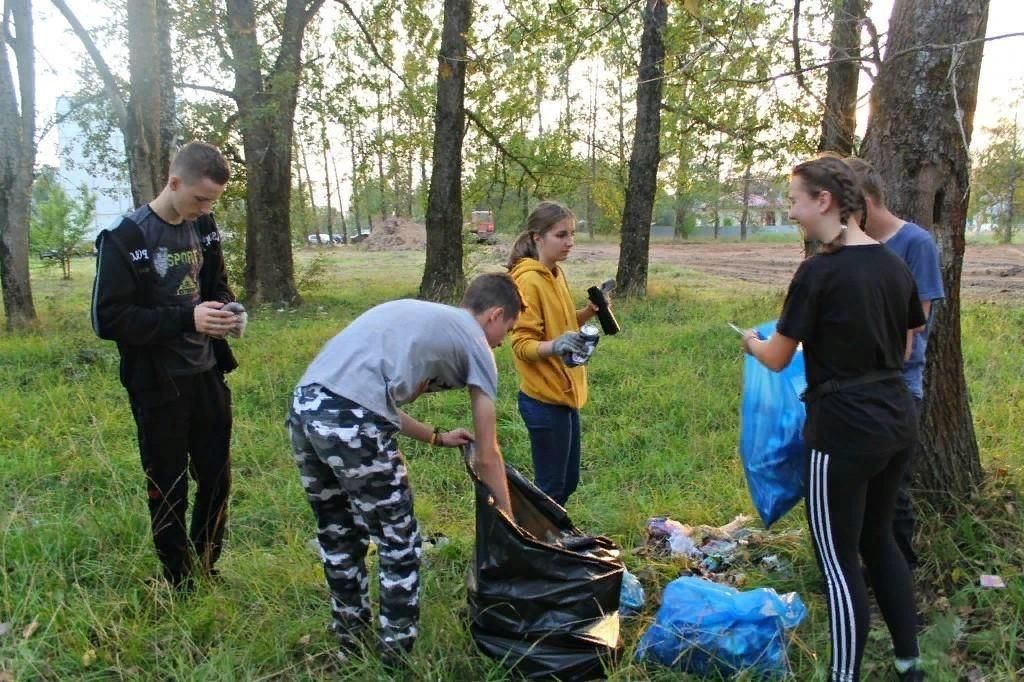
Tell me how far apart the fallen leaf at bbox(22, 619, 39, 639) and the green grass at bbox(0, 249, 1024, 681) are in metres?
0.02

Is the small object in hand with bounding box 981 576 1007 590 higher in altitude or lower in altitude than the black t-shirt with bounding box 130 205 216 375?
lower

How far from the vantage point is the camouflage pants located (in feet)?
7.34

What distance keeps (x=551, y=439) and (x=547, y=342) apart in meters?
0.44

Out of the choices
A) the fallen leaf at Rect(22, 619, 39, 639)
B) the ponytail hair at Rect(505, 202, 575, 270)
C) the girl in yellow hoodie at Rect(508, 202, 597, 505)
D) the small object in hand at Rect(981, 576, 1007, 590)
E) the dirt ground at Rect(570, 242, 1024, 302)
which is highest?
the ponytail hair at Rect(505, 202, 575, 270)

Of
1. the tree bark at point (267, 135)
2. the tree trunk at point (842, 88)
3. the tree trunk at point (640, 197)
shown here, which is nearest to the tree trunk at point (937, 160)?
the tree trunk at point (842, 88)

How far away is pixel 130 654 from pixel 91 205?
21.7 metres

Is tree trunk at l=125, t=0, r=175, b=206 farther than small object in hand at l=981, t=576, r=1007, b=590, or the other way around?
tree trunk at l=125, t=0, r=175, b=206

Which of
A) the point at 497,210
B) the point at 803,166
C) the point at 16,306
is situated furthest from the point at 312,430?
the point at 497,210

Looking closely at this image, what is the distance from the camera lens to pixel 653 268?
21.9m

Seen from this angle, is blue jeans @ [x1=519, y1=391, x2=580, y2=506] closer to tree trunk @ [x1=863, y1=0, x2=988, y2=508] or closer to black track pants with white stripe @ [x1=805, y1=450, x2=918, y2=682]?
black track pants with white stripe @ [x1=805, y1=450, x2=918, y2=682]

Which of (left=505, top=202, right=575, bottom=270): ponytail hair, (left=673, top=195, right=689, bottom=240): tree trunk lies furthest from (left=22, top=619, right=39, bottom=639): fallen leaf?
(left=673, top=195, right=689, bottom=240): tree trunk

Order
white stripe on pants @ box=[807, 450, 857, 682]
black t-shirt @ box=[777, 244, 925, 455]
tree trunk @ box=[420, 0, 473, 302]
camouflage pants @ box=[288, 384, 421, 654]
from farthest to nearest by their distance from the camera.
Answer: tree trunk @ box=[420, 0, 473, 302] → camouflage pants @ box=[288, 384, 421, 654] → white stripe on pants @ box=[807, 450, 857, 682] → black t-shirt @ box=[777, 244, 925, 455]

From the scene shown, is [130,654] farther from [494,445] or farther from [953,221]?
[953,221]

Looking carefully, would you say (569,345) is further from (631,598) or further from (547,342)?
(631,598)
